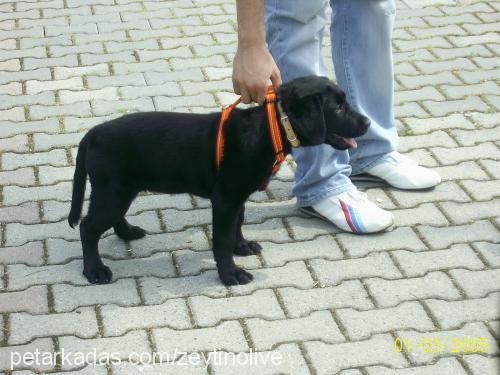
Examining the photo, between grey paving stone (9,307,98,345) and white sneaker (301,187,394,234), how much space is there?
4.38 ft

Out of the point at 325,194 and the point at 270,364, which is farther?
the point at 325,194

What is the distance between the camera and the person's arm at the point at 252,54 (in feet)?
12.3

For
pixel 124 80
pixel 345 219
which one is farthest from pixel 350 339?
pixel 124 80

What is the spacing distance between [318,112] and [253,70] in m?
0.34

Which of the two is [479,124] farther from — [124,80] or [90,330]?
[90,330]

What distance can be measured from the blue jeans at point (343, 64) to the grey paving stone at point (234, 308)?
815mm

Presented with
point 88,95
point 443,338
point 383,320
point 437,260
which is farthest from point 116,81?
point 443,338

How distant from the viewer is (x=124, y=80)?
620cm

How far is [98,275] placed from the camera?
414cm

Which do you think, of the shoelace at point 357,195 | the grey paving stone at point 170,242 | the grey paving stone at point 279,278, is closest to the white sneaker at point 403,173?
the shoelace at point 357,195

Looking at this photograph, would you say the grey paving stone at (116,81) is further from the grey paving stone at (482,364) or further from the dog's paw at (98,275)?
the grey paving stone at (482,364)

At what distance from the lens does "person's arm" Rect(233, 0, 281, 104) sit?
12.3 ft

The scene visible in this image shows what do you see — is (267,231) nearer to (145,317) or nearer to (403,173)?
(403,173)

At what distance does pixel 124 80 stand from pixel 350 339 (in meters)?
3.08
